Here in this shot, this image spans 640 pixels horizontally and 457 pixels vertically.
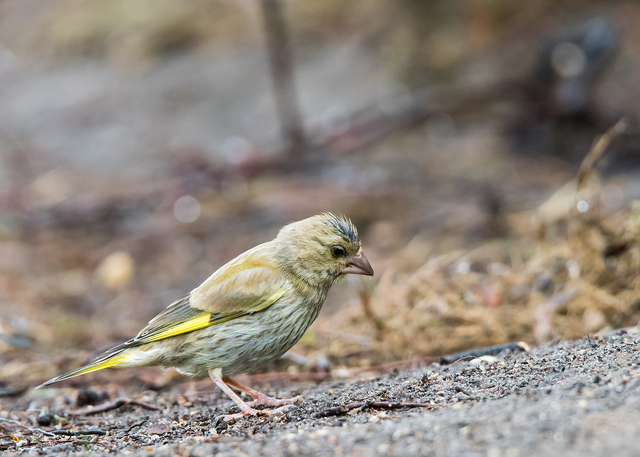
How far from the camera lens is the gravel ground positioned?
232cm

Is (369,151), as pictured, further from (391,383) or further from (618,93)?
(391,383)

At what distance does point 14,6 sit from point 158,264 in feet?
45.9

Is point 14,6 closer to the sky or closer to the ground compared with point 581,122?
closer to the sky

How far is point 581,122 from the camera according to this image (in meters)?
8.93

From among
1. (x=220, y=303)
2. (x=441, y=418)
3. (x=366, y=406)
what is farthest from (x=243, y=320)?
(x=441, y=418)

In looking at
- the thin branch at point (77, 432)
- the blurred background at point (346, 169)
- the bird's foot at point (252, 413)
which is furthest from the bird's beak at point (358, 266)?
the thin branch at point (77, 432)

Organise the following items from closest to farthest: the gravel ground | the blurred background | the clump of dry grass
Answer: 1. the gravel ground
2. the clump of dry grass
3. the blurred background

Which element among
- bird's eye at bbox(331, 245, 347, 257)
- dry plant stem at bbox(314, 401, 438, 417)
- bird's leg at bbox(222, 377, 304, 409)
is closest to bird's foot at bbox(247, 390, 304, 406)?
bird's leg at bbox(222, 377, 304, 409)

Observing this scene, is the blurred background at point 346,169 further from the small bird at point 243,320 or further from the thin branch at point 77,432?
the thin branch at point 77,432

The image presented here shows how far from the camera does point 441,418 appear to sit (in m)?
2.70

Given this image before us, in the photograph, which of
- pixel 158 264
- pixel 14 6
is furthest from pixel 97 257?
pixel 14 6

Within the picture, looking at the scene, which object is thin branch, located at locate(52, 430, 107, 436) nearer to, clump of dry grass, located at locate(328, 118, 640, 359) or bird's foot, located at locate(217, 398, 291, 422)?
bird's foot, located at locate(217, 398, 291, 422)

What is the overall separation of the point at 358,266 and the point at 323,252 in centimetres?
24

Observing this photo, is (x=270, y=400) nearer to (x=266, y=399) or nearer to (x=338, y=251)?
(x=266, y=399)
